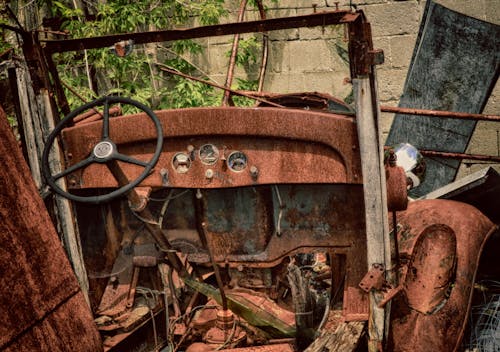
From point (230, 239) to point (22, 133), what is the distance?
1414 millimetres

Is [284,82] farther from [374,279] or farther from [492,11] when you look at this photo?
[374,279]

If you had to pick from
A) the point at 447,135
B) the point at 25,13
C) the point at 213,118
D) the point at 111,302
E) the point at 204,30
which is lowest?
the point at 111,302

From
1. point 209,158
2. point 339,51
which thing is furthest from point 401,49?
point 209,158

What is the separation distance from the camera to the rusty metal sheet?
14.5 feet

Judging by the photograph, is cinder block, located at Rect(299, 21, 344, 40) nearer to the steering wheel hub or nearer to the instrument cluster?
the instrument cluster

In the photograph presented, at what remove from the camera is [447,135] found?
459 centimetres

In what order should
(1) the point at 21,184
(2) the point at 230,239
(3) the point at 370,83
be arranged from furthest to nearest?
(2) the point at 230,239
(3) the point at 370,83
(1) the point at 21,184

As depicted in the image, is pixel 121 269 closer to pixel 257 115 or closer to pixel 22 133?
pixel 22 133

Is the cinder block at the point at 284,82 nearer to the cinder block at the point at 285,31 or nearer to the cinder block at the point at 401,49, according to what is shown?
the cinder block at the point at 285,31

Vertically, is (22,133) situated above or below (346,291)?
above

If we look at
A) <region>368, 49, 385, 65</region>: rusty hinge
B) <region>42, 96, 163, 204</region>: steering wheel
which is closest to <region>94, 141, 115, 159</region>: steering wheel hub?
<region>42, 96, 163, 204</region>: steering wheel

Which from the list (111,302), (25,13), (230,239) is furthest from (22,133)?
(25,13)

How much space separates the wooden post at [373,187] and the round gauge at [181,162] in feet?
3.13

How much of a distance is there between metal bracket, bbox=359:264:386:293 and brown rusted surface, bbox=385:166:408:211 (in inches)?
13.3
